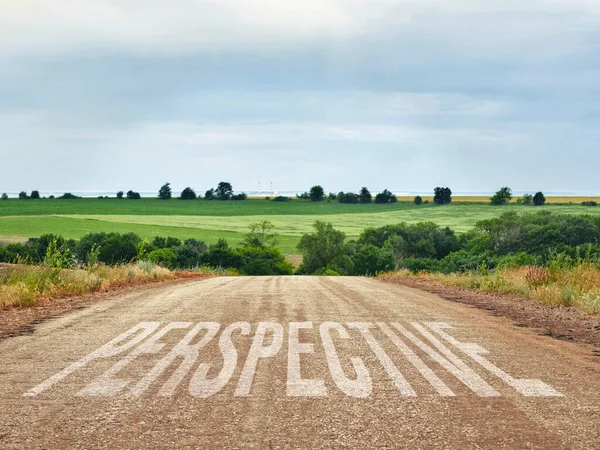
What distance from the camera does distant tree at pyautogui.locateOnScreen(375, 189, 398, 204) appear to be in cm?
17600

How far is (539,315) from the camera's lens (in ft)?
46.5

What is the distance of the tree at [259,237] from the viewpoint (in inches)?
3942

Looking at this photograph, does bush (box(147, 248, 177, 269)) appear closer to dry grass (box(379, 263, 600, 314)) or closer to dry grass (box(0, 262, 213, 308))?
Answer: dry grass (box(0, 262, 213, 308))

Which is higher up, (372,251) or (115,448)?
(115,448)

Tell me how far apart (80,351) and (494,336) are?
6153mm

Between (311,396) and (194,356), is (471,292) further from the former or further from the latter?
(311,396)

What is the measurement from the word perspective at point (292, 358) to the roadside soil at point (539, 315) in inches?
77.5

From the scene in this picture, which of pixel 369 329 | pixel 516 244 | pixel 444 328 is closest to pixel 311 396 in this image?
pixel 369 329

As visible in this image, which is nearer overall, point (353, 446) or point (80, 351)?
point (353, 446)

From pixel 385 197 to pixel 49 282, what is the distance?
16156 cm

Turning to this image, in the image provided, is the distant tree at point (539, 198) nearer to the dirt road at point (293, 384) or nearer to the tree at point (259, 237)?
the tree at point (259, 237)

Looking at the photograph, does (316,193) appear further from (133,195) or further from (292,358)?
(292,358)

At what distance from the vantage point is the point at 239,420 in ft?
18.5

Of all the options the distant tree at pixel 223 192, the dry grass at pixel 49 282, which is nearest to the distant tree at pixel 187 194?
the distant tree at pixel 223 192
